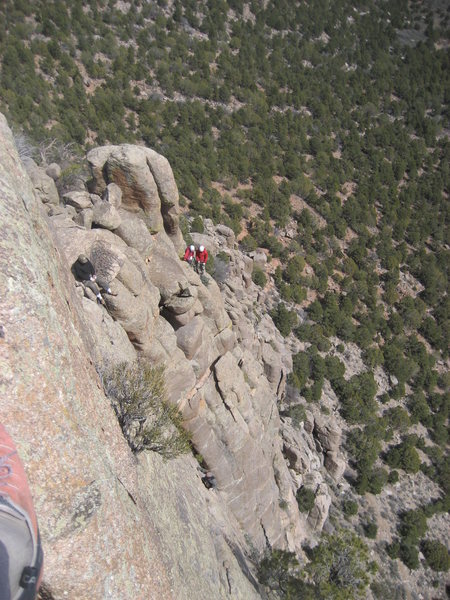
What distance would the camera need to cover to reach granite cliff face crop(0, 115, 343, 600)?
5.64 metres

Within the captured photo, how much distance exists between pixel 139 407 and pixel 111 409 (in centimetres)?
269

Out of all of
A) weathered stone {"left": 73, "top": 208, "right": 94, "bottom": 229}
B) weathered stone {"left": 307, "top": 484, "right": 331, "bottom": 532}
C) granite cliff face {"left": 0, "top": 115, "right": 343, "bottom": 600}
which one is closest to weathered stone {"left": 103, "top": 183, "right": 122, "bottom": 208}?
granite cliff face {"left": 0, "top": 115, "right": 343, "bottom": 600}

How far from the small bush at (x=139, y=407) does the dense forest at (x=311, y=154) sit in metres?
14.9

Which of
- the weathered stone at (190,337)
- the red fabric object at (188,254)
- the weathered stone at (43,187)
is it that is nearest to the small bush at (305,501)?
the weathered stone at (190,337)

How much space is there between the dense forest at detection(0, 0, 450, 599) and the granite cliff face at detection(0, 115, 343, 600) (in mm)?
6327

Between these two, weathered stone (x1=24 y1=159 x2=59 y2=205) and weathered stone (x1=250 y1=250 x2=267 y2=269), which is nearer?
weathered stone (x1=24 y1=159 x2=59 y2=205)

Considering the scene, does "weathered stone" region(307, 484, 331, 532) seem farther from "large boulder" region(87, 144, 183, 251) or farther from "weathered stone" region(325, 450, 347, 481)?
"large boulder" region(87, 144, 183, 251)

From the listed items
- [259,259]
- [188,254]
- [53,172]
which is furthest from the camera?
[259,259]

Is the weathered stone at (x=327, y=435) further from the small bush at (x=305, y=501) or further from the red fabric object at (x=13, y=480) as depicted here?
the red fabric object at (x=13, y=480)

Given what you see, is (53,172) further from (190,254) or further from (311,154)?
(311,154)

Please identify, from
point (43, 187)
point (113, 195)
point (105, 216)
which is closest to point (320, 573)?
point (105, 216)

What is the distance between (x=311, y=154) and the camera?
52094 millimetres

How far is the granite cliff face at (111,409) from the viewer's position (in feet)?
18.5

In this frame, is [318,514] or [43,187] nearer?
[43,187]
